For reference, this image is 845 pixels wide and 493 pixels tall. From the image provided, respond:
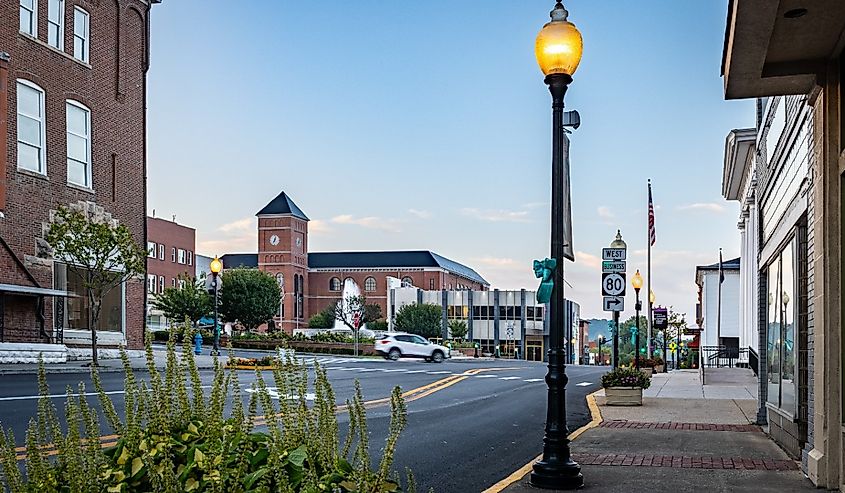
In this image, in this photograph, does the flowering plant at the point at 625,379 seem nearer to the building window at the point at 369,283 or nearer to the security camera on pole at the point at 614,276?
the security camera on pole at the point at 614,276

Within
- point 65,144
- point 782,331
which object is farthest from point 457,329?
point 782,331

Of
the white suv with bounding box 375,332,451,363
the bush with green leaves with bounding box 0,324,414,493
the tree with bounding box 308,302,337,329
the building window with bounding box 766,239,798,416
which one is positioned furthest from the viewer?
the tree with bounding box 308,302,337,329

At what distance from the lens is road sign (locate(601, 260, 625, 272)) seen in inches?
745

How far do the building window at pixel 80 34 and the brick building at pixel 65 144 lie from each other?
0.11 feet

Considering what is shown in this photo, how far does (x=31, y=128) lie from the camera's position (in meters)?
28.9

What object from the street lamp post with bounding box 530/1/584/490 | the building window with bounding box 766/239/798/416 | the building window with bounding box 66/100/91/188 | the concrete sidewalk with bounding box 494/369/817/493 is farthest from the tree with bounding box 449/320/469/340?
the street lamp post with bounding box 530/1/584/490

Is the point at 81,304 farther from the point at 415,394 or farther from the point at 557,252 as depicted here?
the point at 557,252

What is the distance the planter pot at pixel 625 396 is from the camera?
18.7 meters

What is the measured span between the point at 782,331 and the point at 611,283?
7217 millimetres

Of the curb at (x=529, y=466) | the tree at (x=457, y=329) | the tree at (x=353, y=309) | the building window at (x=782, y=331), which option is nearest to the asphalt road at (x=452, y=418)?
the curb at (x=529, y=466)

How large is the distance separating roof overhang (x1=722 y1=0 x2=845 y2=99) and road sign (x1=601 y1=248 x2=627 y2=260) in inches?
358

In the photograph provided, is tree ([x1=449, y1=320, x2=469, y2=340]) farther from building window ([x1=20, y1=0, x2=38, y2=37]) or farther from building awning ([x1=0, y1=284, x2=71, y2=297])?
building window ([x1=20, y1=0, x2=38, y2=37])

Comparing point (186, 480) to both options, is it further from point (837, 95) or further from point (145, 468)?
point (837, 95)

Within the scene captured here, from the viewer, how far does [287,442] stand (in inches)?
170
